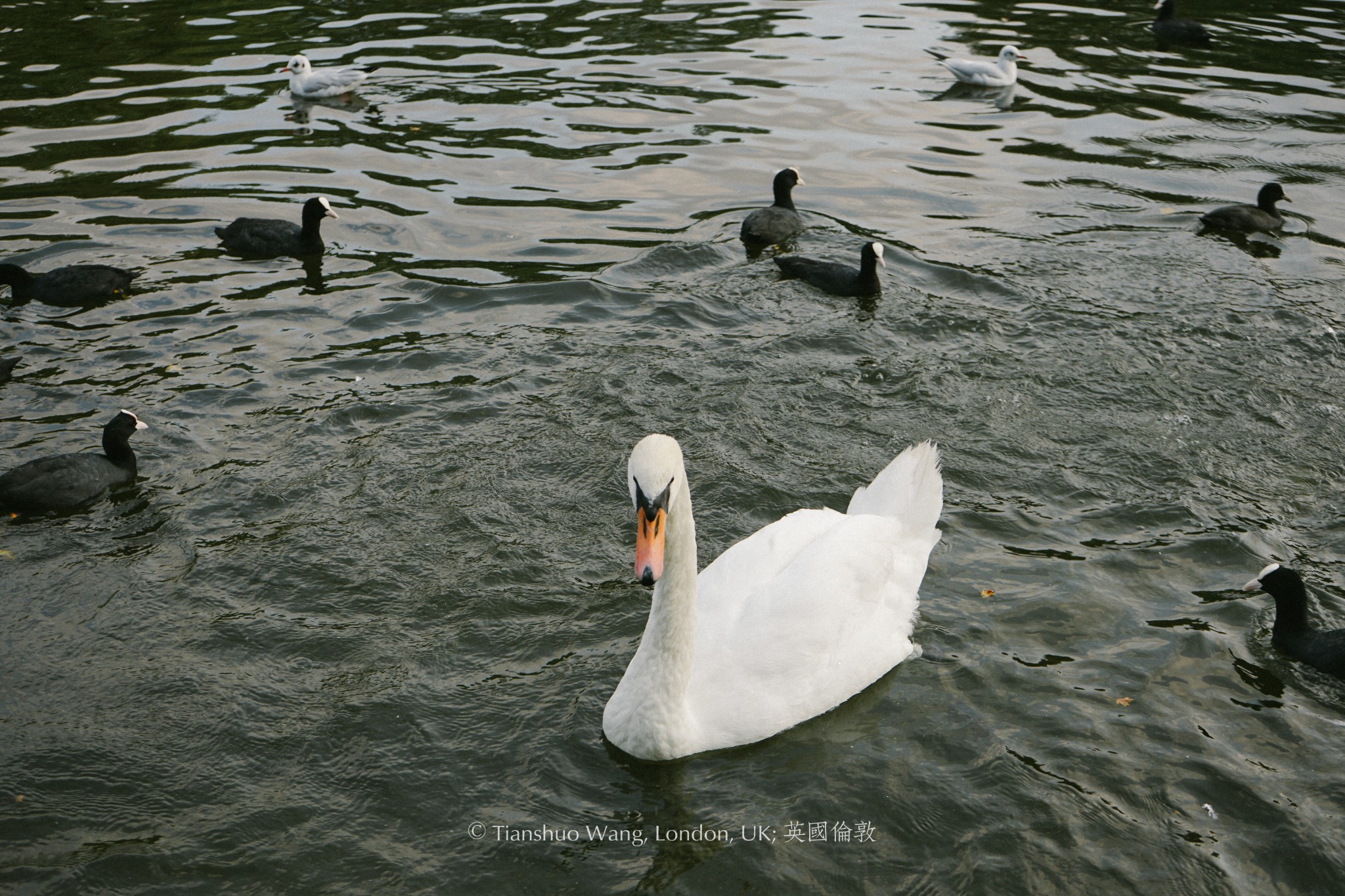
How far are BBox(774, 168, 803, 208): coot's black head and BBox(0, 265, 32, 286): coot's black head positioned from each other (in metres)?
7.79

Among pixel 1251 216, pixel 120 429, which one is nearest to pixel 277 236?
pixel 120 429

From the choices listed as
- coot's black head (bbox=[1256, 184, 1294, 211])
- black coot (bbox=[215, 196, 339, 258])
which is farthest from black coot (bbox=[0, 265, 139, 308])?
coot's black head (bbox=[1256, 184, 1294, 211])

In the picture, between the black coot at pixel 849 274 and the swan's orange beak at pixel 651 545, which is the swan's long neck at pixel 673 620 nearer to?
the swan's orange beak at pixel 651 545

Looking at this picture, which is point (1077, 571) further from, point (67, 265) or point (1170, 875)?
point (67, 265)

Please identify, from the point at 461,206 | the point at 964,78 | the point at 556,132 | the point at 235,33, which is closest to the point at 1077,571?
the point at 461,206

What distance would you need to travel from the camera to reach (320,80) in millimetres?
17453

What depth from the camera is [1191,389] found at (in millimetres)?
9438

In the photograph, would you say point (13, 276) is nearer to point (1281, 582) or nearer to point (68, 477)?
point (68, 477)

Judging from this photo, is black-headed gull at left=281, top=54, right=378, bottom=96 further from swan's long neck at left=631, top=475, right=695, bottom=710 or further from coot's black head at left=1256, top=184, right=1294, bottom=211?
swan's long neck at left=631, top=475, right=695, bottom=710

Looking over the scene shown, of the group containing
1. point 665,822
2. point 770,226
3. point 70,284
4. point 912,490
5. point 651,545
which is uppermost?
point 651,545

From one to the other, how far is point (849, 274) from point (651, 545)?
279 inches

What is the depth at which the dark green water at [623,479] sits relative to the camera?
5.65 meters

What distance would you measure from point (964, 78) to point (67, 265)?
43.8ft

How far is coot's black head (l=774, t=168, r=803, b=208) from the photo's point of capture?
44.3 ft
